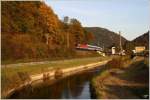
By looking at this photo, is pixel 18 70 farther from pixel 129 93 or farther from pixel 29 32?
pixel 29 32

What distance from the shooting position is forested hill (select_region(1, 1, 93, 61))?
60069mm

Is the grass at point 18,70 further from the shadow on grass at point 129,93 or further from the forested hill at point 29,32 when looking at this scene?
the shadow on grass at point 129,93

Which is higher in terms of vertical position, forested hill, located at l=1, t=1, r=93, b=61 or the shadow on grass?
forested hill, located at l=1, t=1, r=93, b=61

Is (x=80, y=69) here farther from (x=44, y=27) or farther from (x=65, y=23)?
(x=65, y=23)

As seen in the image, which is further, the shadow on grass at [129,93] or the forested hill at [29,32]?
the forested hill at [29,32]

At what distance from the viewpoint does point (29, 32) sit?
7512cm

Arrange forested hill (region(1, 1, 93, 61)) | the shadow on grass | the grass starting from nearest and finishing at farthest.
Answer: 1. the shadow on grass
2. the grass
3. forested hill (region(1, 1, 93, 61))

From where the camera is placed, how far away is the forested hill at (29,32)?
60069 millimetres

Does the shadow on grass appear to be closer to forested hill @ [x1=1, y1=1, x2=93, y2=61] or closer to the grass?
the grass

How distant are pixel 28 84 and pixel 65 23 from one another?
78966mm

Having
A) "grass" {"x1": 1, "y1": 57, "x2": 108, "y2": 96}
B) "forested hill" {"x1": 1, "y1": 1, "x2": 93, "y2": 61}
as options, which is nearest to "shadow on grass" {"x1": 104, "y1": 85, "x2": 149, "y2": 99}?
"grass" {"x1": 1, "y1": 57, "x2": 108, "y2": 96}

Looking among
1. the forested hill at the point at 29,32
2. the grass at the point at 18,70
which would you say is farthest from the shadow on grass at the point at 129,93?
the forested hill at the point at 29,32

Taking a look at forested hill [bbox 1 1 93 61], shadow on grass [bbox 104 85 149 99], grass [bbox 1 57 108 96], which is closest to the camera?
shadow on grass [bbox 104 85 149 99]

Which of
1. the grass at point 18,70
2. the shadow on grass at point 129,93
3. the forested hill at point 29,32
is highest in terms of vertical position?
the forested hill at point 29,32
